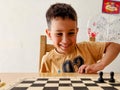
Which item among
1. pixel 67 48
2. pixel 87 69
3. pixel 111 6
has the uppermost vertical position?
pixel 111 6

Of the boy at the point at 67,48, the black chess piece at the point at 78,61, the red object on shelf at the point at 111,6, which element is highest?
the red object on shelf at the point at 111,6

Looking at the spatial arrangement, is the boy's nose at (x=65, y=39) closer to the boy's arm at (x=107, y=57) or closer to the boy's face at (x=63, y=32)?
the boy's face at (x=63, y=32)

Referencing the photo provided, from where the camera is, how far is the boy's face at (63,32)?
1158 mm

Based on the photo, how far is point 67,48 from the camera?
1254mm


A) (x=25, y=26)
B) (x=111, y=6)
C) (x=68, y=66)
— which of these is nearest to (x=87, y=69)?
(x=68, y=66)

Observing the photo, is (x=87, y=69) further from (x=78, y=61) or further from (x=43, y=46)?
(x=43, y=46)

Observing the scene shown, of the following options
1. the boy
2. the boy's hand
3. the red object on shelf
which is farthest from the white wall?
the boy's hand

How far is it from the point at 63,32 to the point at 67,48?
0.14 metres

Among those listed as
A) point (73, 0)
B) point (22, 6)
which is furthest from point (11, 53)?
point (73, 0)

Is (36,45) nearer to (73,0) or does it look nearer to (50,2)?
(50,2)

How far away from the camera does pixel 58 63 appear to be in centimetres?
127

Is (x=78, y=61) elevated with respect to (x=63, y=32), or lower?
lower

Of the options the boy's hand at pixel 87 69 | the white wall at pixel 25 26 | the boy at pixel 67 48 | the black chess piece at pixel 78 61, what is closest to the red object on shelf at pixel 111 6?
the white wall at pixel 25 26

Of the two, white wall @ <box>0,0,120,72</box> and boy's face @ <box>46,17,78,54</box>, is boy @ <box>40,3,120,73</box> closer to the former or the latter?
boy's face @ <box>46,17,78,54</box>
